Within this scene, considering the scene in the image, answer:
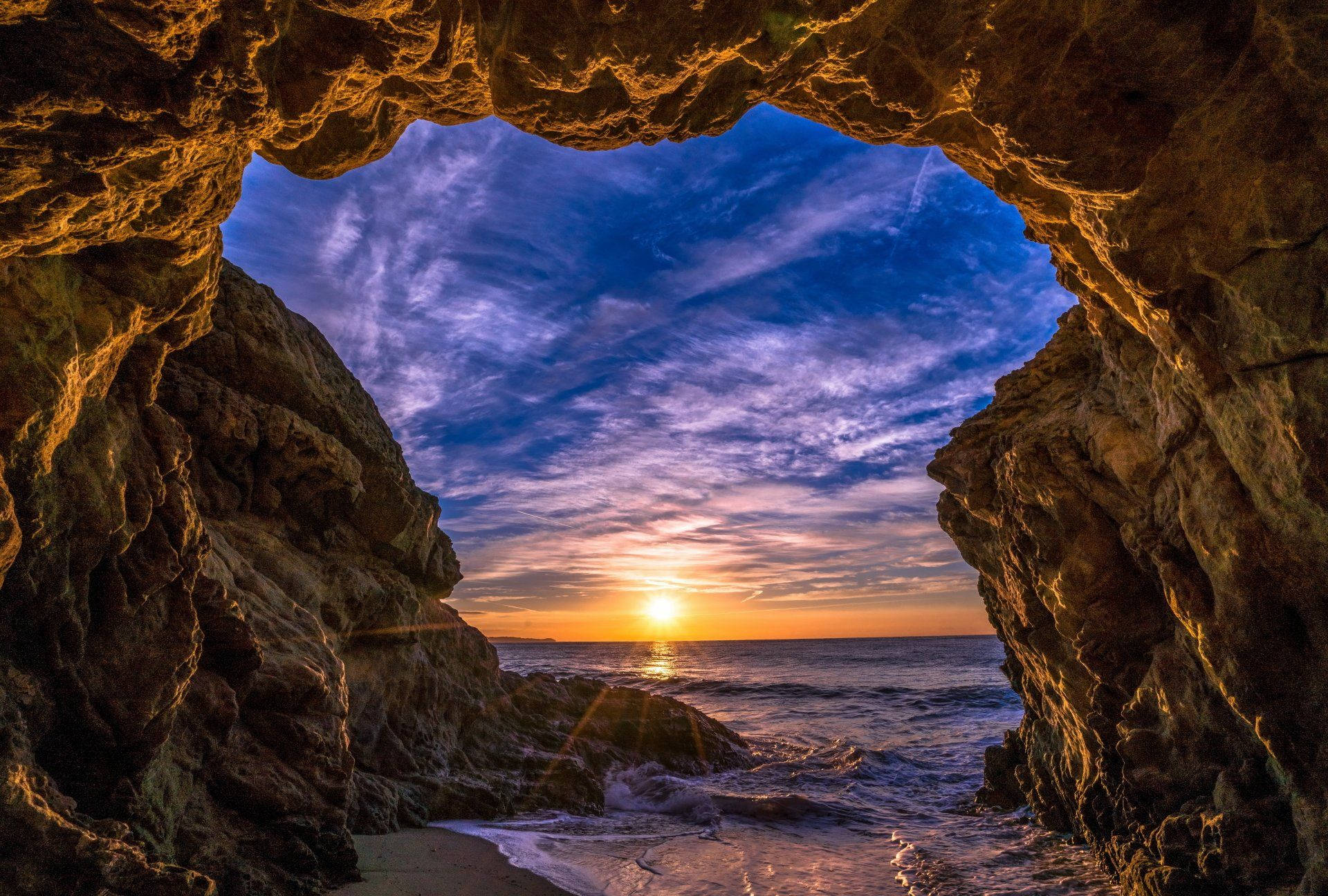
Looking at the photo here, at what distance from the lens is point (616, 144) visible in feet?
20.8

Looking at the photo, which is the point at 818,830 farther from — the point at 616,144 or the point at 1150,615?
the point at 616,144

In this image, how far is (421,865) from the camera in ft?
29.0

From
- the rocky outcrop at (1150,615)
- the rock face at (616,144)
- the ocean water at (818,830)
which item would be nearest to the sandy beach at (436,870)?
the ocean water at (818,830)

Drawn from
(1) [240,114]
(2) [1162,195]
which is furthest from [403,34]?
(2) [1162,195]

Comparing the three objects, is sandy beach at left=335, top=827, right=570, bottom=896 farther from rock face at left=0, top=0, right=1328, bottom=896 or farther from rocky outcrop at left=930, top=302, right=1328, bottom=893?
rocky outcrop at left=930, top=302, right=1328, bottom=893

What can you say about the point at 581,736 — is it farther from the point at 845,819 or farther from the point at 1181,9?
the point at 1181,9

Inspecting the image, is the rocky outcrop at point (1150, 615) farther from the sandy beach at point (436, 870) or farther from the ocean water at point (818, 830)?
the sandy beach at point (436, 870)

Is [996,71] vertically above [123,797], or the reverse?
[996,71]

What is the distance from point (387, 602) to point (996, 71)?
1403cm

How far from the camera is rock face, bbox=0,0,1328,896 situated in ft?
14.1

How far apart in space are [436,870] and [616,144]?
10.2 metres

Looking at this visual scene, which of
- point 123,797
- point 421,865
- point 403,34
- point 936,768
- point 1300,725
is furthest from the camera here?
point 936,768

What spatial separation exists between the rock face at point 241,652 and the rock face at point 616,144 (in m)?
0.04

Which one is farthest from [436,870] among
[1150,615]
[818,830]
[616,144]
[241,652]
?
[1150,615]
